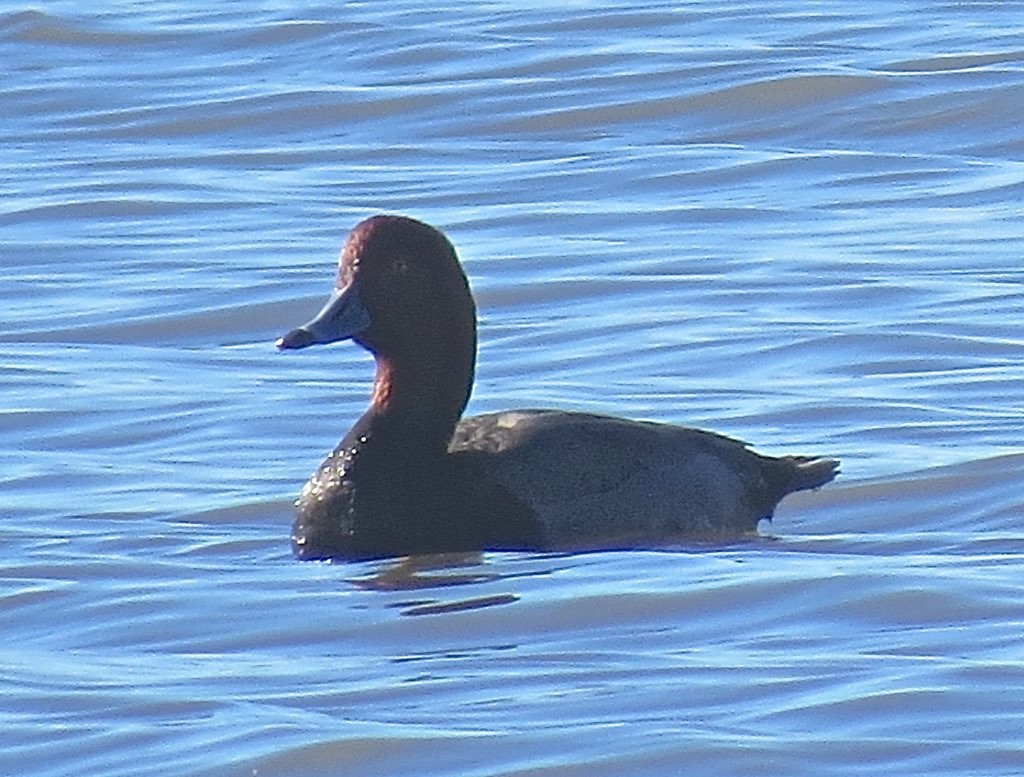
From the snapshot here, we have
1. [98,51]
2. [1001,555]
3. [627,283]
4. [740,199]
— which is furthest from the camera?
[98,51]

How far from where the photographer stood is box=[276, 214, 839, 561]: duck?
9.04 metres

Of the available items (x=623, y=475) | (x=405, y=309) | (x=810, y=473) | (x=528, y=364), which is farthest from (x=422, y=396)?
(x=528, y=364)

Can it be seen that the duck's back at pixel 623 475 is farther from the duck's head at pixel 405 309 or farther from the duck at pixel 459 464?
the duck's head at pixel 405 309

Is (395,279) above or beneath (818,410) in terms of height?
above

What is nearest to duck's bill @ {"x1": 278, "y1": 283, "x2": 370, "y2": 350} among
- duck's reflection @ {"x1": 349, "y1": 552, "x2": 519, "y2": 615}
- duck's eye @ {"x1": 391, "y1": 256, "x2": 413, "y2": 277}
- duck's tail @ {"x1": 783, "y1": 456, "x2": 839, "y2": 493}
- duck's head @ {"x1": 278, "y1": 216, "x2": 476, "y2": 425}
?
duck's head @ {"x1": 278, "y1": 216, "x2": 476, "y2": 425}

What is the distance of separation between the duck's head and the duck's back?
0.18 m

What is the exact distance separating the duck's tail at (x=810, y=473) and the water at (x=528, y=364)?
0.13 metres

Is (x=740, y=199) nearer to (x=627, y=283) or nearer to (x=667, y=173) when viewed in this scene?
(x=667, y=173)

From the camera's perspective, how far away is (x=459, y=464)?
918 cm

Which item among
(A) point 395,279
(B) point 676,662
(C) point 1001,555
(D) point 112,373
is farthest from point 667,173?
(B) point 676,662

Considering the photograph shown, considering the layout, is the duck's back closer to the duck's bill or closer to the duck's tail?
the duck's tail

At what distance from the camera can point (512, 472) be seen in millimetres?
9102

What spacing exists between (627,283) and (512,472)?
3604mm

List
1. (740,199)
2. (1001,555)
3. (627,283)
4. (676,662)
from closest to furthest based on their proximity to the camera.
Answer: (676,662) → (1001,555) → (627,283) → (740,199)
